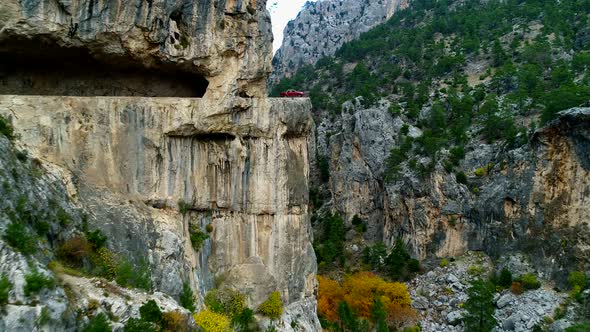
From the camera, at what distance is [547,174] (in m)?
49.4

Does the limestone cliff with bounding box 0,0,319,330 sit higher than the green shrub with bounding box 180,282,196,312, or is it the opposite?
the limestone cliff with bounding box 0,0,319,330

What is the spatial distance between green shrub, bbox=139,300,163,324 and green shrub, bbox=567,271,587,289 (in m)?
39.3

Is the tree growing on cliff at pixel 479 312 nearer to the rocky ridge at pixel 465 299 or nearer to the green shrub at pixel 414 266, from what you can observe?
the rocky ridge at pixel 465 299

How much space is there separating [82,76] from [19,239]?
1315 centimetres

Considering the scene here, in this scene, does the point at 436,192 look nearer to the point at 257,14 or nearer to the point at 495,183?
the point at 495,183

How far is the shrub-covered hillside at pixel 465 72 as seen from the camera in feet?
199

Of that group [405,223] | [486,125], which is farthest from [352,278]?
[486,125]

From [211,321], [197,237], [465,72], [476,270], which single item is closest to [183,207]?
[197,237]

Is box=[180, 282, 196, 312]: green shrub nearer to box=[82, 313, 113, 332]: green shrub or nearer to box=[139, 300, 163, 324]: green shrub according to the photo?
box=[139, 300, 163, 324]: green shrub

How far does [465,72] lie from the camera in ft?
255

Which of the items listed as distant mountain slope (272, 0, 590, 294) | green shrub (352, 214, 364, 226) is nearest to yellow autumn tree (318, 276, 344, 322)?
distant mountain slope (272, 0, 590, 294)

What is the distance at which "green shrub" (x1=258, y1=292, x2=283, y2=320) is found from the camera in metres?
27.5

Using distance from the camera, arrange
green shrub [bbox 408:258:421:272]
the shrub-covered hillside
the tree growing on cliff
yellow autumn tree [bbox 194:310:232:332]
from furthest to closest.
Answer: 1. the shrub-covered hillside
2. green shrub [bbox 408:258:421:272]
3. the tree growing on cliff
4. yellow autumn tree [bbox 194:310:232:332]

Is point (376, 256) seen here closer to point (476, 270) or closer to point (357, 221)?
point (357, 221)
